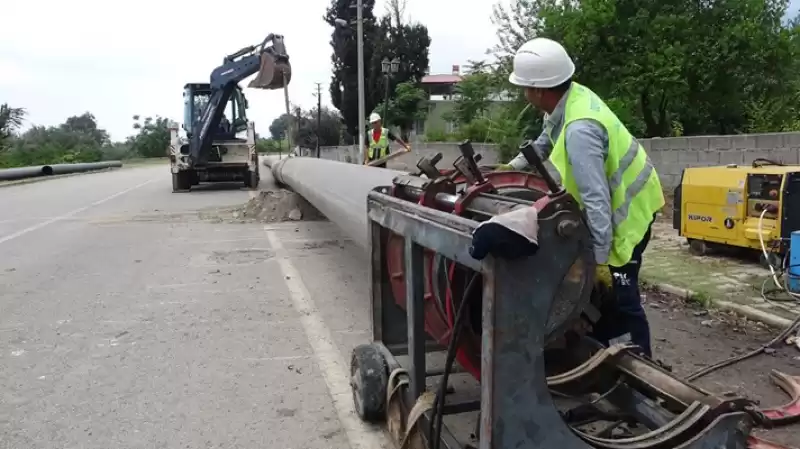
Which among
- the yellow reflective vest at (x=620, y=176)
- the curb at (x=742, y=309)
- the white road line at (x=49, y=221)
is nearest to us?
the yellow reflective vest at (x=620, y=176)

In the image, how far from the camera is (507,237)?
218 centimetres

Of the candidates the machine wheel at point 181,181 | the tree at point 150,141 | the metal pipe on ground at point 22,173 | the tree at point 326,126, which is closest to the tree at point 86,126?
the tree at point 150,141

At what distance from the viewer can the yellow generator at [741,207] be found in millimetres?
6652

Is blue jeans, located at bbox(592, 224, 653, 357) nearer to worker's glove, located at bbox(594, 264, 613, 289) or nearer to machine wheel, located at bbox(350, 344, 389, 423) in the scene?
worker's glove, located at bbox(594, 264, 613, 289)

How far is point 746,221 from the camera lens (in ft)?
23.3

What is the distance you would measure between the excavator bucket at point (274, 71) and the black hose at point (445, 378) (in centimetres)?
1571

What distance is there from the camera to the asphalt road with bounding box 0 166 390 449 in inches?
153

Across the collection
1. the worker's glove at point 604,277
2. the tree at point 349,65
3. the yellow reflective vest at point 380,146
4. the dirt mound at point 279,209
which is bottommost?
the dirt mound at point 279,209

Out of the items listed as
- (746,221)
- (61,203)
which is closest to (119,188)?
(61,203)

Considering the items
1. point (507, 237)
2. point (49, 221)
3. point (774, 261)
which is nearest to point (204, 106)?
point (49, 221)

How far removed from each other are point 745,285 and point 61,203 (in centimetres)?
1575

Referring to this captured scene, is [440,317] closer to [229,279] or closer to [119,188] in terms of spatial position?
[229,279]

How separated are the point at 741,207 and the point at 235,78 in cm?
1434

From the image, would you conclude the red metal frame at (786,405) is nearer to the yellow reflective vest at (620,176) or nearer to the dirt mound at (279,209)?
the yellow reflective vest at (620,176)
